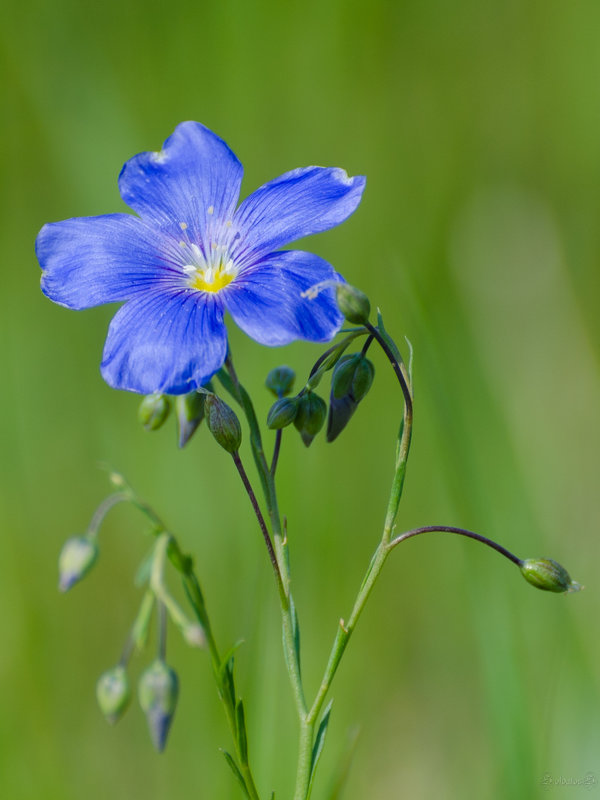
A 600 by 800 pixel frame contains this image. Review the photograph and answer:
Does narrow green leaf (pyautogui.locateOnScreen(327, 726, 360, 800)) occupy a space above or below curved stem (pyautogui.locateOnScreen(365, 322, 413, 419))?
below

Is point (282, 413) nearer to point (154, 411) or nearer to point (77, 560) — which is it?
point (154, 411)

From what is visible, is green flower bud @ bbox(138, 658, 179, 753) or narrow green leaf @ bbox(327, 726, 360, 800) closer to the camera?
narrow green leaf @ bbox(327, 726, 360, 800)

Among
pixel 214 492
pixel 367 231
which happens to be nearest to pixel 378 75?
pixel 367 231

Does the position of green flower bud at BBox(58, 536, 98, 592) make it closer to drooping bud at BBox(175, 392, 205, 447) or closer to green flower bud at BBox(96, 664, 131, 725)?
green flower bud at BBox(96, 664, 131, 725)

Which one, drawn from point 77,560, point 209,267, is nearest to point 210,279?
point 209,267

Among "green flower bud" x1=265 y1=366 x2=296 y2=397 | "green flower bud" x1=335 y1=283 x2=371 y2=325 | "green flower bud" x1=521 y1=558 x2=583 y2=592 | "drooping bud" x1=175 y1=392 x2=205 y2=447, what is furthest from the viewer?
"green flower bud" x1=265 y1=366 x2=296 y2=397
